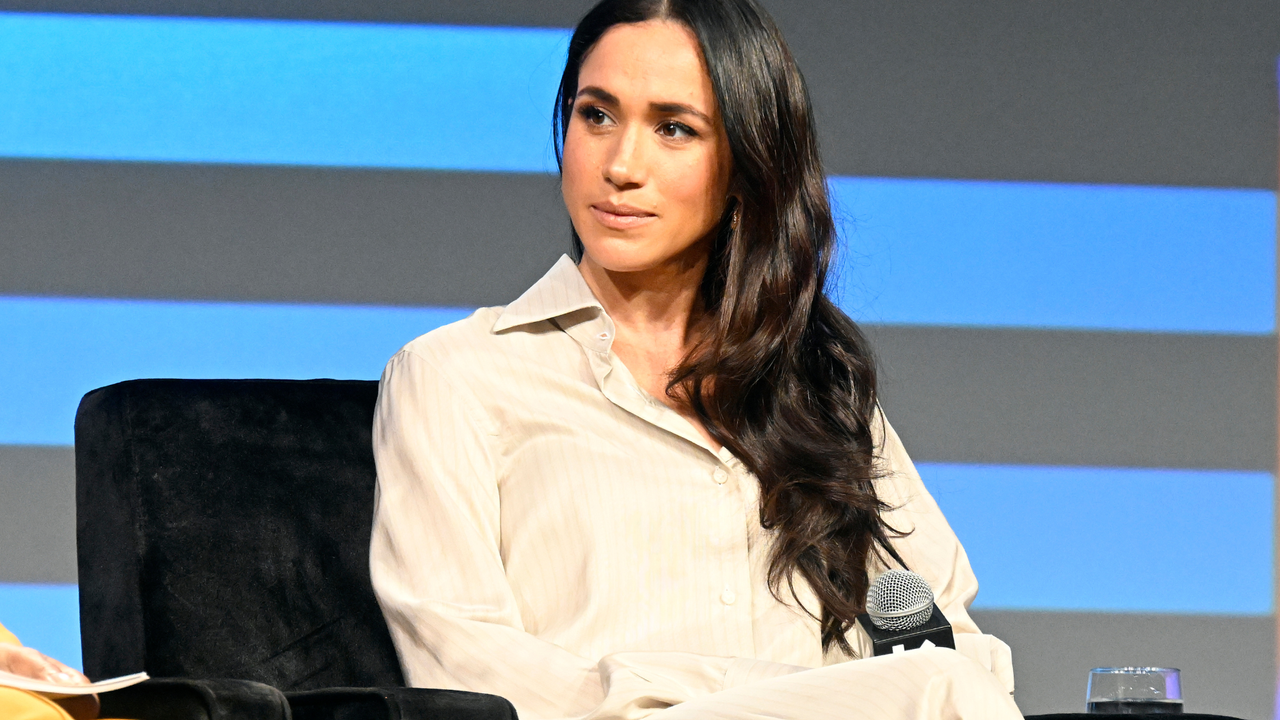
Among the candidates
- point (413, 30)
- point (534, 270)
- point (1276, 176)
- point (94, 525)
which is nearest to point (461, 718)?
point (94, 525)

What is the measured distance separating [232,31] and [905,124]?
69.0 inches

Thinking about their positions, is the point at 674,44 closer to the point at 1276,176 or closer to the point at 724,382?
the point at 724,382

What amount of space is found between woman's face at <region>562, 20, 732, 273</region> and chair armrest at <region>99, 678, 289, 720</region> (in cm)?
79

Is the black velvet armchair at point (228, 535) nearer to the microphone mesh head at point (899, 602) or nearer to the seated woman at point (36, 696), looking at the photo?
the seated woman at point (36, 696)

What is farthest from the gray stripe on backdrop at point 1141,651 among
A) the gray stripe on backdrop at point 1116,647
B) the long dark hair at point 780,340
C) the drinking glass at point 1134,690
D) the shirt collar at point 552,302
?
the shirt collar at point 552,302

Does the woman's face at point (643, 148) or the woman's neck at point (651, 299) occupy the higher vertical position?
the woman's face at point (643, 148)

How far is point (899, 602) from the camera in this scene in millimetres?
1634

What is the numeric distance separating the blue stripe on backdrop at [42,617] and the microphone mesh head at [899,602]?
99.2 inches

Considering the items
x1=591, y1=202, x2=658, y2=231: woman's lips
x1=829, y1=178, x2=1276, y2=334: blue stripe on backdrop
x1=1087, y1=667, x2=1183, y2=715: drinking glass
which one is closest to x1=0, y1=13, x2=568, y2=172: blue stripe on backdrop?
x1=829, y1=178, x2=1276, y2=334: blue stripe on backdrop

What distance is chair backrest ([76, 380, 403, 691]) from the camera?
6.27 feet

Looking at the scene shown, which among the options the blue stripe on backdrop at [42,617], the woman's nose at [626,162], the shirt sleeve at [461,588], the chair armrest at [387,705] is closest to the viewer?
the chair armrest at [387,705]

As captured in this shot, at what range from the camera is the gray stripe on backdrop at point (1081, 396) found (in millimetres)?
3713

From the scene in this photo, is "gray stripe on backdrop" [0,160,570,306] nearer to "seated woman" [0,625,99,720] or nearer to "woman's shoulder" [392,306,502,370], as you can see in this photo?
"woman's shoulder" [392,306,502,370]

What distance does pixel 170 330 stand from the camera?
11.8ft
